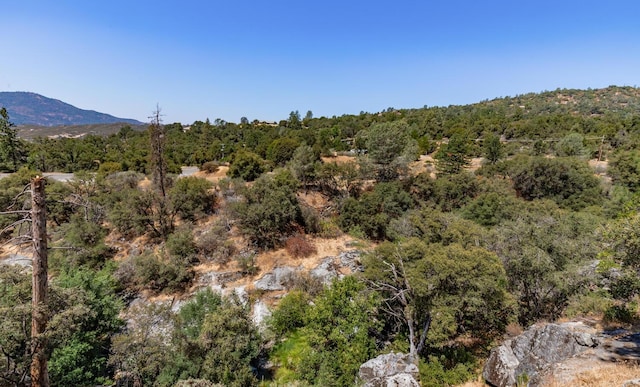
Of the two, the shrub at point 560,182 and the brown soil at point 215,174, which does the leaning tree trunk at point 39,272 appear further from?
the shrub at point 560,182

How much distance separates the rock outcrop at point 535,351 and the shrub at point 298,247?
50.9ft

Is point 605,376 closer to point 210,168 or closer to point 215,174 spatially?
point 215,174

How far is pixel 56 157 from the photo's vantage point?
46.3m

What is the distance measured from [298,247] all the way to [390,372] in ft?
46.6

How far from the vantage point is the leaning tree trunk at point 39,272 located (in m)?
7.07

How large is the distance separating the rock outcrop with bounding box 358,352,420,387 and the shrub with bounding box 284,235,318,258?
41.9 feet

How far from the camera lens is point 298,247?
25594 millimetres

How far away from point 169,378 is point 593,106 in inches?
4374

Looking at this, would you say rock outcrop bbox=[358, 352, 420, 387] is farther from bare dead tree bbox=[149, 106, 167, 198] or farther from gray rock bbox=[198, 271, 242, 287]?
bare dead tree bbox=[149, 106, 167, 198]

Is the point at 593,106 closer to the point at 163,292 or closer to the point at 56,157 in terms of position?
the point at 163,292

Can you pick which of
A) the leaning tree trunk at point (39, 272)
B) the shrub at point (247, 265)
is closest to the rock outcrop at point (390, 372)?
the leaning tree trunk at point (39, 272)

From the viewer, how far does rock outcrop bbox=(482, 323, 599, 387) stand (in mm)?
10523

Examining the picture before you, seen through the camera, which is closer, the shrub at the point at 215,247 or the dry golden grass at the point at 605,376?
the dry golden grass at the point at 605,376

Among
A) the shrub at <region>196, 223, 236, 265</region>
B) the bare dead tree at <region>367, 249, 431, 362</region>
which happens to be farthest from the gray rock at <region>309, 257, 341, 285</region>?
the shrub at <region>196, 223, 236, 265</region>
